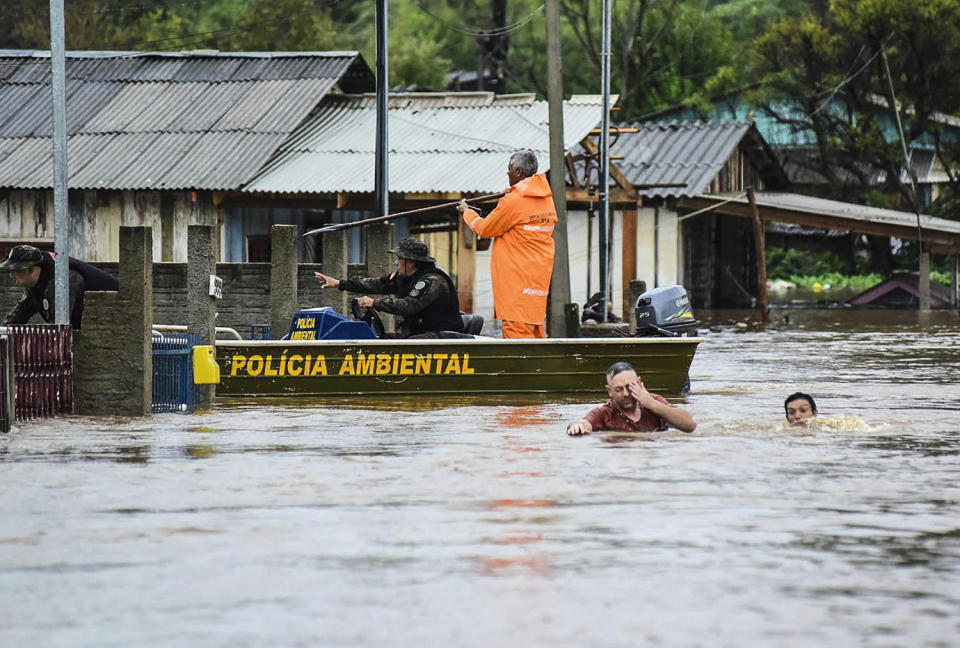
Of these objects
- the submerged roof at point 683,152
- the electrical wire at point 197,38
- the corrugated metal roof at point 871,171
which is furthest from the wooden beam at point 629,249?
the electrical wire at point 197,38

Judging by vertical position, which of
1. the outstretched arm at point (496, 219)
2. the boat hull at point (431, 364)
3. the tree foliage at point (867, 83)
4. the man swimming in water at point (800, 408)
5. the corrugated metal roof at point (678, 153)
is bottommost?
the man swimming in water at point (800, 408)

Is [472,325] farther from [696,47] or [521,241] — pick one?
[696,47]

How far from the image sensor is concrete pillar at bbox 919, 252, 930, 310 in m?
41.8

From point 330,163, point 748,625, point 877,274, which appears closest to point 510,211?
point 748,625

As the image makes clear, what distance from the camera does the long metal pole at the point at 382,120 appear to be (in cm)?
2334

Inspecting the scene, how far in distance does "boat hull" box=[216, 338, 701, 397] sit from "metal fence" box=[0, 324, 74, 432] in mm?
2100

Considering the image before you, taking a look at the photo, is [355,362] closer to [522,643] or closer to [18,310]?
[18,310]

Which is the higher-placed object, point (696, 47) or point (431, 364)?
point (696, 47)

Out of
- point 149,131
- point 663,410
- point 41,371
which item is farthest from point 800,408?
point 149,131

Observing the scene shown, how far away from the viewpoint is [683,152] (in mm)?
42688

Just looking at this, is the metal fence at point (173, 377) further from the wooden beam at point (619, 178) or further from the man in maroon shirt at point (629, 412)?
the wooden beam at point (619, 178)

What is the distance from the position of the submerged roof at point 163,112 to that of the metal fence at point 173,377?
12.9m

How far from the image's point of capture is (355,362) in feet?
52.3

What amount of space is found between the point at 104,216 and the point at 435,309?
14.1 metres
